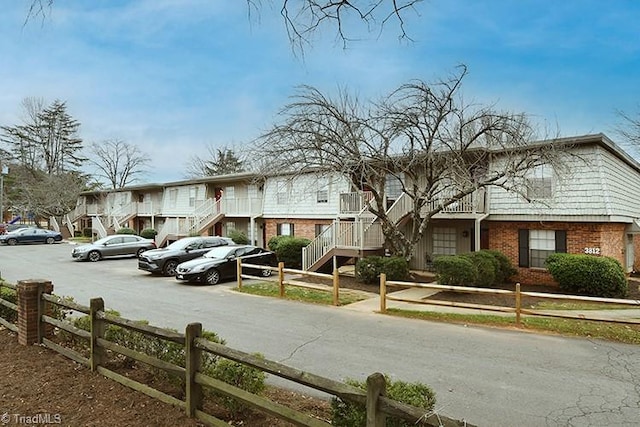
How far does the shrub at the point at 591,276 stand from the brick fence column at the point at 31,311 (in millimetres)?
14803

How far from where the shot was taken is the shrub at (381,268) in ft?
49.8

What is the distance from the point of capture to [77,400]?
4.80m

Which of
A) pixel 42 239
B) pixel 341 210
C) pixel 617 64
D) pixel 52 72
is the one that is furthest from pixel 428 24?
pixel 42 239

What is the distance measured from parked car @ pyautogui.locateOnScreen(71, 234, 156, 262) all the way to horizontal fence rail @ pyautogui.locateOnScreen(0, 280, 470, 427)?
1886cm

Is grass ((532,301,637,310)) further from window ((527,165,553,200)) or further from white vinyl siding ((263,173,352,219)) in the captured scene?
white vinyl siding ((263,173,352,219))

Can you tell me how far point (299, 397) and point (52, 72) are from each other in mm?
5310

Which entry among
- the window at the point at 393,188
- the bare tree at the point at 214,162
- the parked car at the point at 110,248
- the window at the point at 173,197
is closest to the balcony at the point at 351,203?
the window at the point at 393,188

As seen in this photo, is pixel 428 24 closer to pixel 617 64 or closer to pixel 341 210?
pixel 617 64

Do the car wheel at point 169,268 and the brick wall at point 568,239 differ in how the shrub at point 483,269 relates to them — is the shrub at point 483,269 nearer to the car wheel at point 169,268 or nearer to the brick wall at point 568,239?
the brick wall at point 568,239

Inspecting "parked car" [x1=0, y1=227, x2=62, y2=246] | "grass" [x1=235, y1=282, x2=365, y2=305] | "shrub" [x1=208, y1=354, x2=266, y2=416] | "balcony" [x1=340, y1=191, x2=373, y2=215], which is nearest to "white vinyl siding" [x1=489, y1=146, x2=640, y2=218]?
"balcony" [x1=340, y1=191, x2=373, y2=215]

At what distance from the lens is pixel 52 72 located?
209 inches

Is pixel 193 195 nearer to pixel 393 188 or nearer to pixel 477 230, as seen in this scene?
pixel 393 188

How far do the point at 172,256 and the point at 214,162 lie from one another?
36.5 metres

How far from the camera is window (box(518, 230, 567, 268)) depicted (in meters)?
16.1
